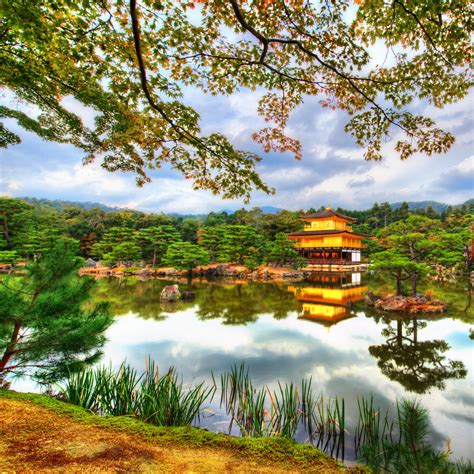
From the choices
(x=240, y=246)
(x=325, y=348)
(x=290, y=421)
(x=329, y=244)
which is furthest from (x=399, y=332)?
(x=329, y=244)

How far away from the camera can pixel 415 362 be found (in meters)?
4.88

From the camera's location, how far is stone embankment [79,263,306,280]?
19.6m

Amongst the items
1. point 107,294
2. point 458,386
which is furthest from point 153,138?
point 107,294

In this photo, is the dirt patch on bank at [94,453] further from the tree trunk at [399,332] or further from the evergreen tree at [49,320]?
the tree trunk at [399,332]

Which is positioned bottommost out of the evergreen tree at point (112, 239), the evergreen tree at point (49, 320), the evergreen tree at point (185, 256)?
the evergreen tree at point (49, 320)

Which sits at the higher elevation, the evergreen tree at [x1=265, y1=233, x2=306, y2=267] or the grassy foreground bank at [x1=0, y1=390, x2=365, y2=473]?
the evergreen tree at [x1=265, y1=233, x2=306, y2=267]

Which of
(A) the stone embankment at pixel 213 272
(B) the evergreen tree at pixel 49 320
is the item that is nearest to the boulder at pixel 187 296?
(A) the stone embankment at pixel 213 272

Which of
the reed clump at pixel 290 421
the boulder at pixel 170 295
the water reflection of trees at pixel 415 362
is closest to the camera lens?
the reed clump at pixel 290 421

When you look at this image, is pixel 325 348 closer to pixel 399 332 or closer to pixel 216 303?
pixel 399 332

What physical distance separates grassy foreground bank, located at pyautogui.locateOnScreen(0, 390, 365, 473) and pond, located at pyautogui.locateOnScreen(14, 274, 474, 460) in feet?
3.42

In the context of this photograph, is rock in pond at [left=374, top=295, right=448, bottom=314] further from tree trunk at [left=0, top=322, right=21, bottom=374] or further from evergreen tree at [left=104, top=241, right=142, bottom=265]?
evergreen tree at [left=104, top=241, right=142, bottom=265]

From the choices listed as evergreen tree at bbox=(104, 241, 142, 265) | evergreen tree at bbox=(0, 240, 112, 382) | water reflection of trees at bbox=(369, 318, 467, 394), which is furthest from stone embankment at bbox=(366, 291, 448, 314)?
evergreen tree at bbox=(104, 241, 142, 265)

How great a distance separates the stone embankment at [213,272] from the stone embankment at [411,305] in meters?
10.1

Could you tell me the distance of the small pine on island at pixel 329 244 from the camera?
25.0 meters
